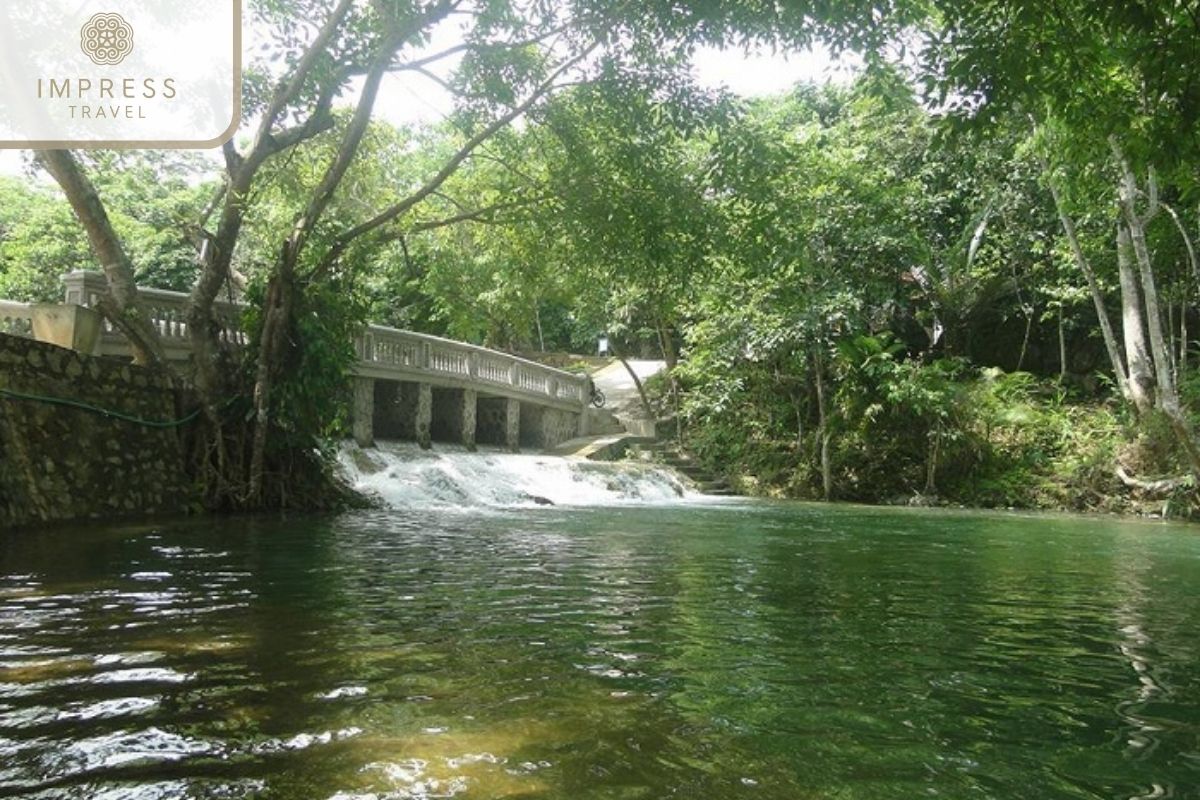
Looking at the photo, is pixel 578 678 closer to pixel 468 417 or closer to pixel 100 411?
pixel 100 411

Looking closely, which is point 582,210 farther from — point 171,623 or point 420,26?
point 171,623

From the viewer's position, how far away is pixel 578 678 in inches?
130

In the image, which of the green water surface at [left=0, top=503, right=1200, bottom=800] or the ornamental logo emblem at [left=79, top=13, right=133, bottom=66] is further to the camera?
the ornamental logo emblem at [left=79, top=13, right=133, bottom=66]

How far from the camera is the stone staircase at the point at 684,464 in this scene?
783 inches

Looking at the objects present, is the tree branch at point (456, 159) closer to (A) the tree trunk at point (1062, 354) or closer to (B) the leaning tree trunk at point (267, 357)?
(B) the leaning tree trunk at point (267, 357)

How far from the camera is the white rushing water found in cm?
1376

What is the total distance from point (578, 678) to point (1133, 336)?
15729mm

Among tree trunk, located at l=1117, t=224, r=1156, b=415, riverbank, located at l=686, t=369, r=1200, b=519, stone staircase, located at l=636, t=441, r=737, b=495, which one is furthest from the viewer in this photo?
stone staircase, located at l=636, t=441, r=737, b=495

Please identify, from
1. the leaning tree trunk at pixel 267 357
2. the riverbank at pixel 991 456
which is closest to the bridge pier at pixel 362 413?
the leaning tree trunk at pixel 267 357

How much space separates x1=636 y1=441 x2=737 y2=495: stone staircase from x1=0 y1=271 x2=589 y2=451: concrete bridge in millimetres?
2582

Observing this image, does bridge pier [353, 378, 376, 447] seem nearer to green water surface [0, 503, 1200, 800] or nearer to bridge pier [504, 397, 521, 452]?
bridge pier [504, 397, 521, 452]

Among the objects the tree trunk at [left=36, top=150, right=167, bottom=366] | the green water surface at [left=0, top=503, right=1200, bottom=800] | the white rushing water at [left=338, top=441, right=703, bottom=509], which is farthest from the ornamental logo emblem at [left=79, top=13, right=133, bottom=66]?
the white rushing water at [left=338, top=441, right=703, bottom=509]

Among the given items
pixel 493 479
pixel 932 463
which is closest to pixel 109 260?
pixel 493 479

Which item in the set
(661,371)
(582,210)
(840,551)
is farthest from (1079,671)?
(661,371)
